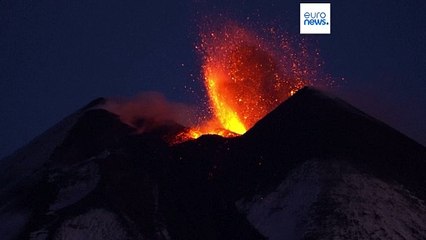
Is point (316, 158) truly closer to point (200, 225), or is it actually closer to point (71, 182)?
point (200, 225)

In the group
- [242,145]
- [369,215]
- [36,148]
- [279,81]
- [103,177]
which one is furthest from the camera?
[279,81]

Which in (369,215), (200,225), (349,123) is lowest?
(200,225)

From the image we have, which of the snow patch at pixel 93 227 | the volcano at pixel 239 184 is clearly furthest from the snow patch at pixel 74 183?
the snow patch at pixel 93 227

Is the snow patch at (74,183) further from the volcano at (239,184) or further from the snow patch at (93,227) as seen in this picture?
the snow patch at (93,227)

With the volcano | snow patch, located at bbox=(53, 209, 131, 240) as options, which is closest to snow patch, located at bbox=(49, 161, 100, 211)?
the volcano

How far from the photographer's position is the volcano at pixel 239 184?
19.6 meters

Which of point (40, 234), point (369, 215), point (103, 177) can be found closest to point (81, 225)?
point (40, 234)

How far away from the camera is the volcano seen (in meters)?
19.6

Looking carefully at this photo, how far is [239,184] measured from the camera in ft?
78.1

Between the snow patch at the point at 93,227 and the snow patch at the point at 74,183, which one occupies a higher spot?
the snow patch at the point at 74,183

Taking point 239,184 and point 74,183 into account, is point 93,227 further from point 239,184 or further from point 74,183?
point 239,184

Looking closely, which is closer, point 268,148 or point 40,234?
point 40,234

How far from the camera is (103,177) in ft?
80.0

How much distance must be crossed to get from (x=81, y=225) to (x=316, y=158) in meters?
10.1
